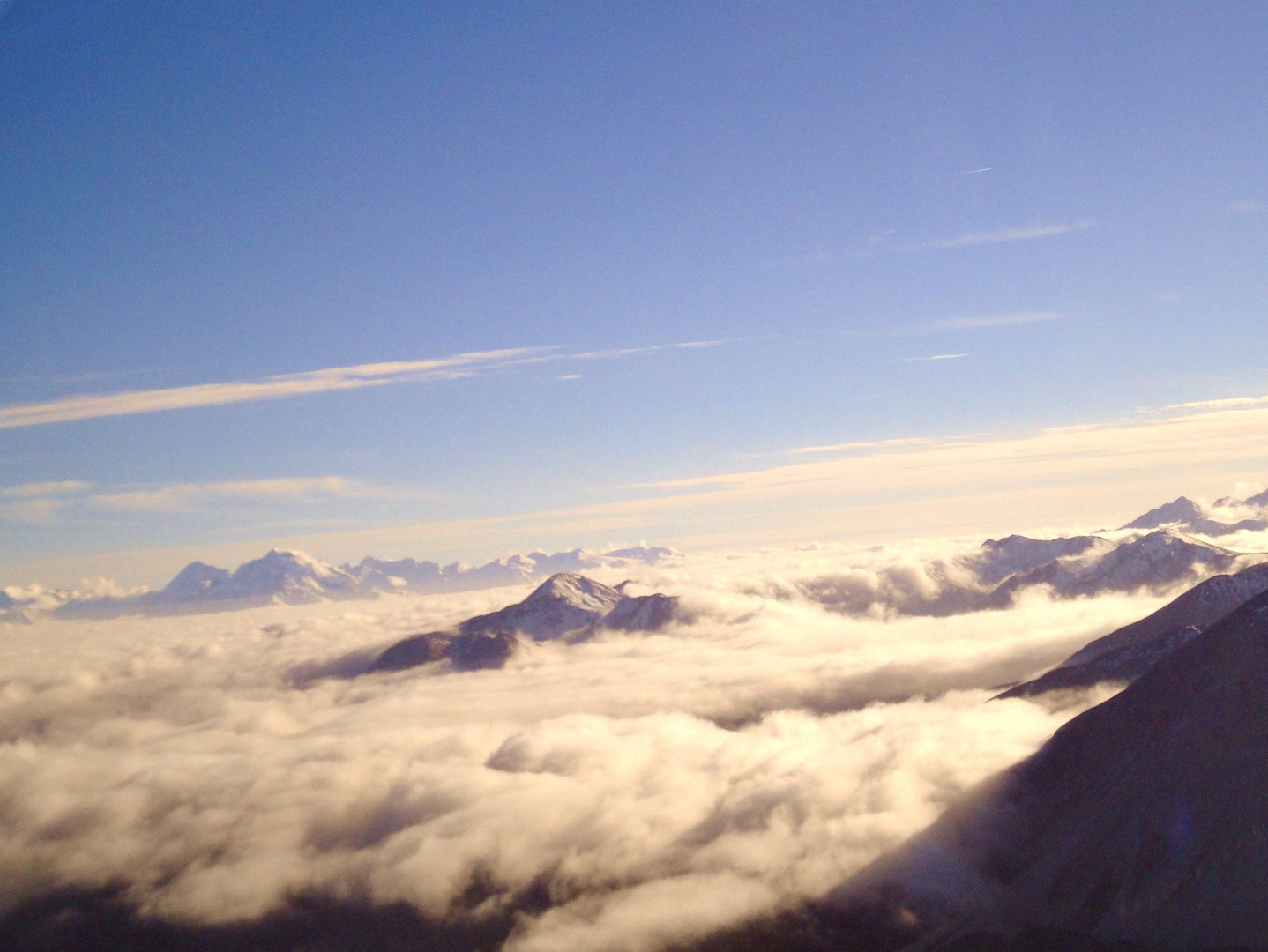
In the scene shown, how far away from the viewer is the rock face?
458ft

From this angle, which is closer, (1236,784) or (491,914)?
(1236,784)

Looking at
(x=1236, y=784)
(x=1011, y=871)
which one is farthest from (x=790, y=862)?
(x=1236, y=784)

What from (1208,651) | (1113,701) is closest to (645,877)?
(1113,701)

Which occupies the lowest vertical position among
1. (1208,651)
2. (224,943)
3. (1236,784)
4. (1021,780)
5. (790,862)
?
(224,943)

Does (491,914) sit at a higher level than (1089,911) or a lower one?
lower

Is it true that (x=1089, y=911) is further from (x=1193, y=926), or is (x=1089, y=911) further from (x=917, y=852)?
(x=917, y=852)

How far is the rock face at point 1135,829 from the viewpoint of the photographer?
140 m

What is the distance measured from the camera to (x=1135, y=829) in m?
152

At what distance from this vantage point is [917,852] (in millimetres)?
176250

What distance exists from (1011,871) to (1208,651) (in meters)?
64.8

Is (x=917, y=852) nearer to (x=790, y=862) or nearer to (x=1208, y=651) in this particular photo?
(x=790, y=862)

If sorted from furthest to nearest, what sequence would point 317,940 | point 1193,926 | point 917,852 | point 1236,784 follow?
1. point 317,940
2. point 917,852
3. point 1236,784
4. point 1193,926

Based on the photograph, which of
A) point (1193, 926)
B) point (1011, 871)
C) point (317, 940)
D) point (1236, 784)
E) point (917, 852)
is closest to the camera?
point (1193, 926)

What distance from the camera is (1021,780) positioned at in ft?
611
